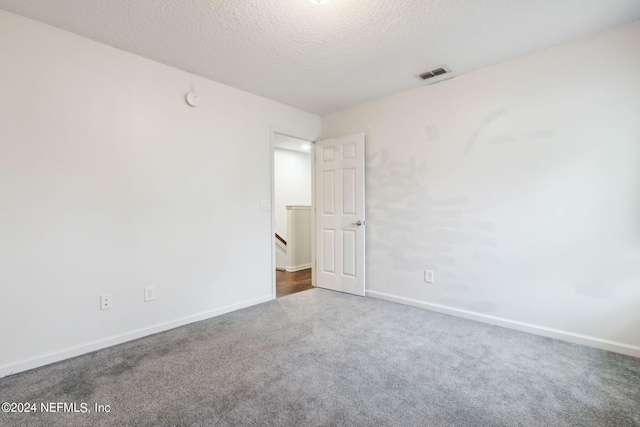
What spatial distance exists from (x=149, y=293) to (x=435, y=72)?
3361 millimetres

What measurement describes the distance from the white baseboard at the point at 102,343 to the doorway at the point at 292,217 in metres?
0.88

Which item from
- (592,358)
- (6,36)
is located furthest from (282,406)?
(6,36)

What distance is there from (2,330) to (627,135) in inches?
181

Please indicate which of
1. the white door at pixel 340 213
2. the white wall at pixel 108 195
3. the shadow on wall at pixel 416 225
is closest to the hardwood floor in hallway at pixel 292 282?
the white door at pixel 340 213

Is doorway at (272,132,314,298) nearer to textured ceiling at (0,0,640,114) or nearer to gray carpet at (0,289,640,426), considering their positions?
textured ceiling at (0,0,640,114)

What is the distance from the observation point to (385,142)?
11.4 ft

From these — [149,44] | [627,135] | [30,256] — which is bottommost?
[30,256]

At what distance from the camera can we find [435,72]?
9.16ft

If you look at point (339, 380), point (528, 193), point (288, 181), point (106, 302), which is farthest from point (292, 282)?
point (528, 193)

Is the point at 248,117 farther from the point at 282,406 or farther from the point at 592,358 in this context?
the point at 592,358

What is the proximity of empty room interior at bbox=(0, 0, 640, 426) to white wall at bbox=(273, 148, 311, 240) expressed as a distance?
3029mm

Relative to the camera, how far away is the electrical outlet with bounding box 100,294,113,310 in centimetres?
228

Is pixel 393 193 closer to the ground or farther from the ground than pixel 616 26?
closer to the ground

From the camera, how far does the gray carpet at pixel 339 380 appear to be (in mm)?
1516
